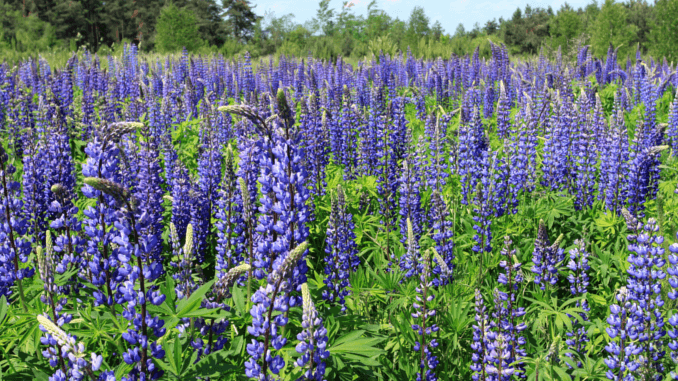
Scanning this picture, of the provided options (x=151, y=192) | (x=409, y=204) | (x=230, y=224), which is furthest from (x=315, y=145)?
(x=230, y=224)

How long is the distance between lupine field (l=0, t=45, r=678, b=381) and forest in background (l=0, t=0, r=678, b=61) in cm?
720

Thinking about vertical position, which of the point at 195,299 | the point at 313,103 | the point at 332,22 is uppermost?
the point at 332,22

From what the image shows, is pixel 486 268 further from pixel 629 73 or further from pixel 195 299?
pixel 629 73

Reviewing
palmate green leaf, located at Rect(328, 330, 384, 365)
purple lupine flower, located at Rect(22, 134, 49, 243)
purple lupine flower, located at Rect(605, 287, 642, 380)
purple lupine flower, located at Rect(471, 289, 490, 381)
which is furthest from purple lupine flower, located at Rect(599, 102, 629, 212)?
purple lupine flower, located at Rect(22, 134, 49, 243)

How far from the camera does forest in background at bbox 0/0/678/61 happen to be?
58.8 ft

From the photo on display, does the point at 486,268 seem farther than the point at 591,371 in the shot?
Yes

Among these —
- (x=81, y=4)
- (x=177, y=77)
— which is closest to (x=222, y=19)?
(x=81, y=4)

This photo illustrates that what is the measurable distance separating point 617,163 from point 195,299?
14.5ft

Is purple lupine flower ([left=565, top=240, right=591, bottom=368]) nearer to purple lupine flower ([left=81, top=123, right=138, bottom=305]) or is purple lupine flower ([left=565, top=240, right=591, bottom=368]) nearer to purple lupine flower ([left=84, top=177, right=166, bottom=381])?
purple lupine flower ([left=84, top=177, right=166, bottom=381])

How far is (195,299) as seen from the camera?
1974mm

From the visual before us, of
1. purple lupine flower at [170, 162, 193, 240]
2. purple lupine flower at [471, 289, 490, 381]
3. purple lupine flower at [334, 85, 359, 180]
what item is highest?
purple lupine flower at [334, 85, 359, 180]

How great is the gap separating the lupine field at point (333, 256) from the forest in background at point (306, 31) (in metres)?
7.20

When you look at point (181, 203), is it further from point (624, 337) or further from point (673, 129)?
point (673, 129)

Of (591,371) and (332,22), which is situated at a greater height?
(332,22)
